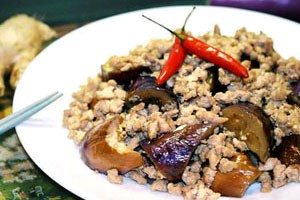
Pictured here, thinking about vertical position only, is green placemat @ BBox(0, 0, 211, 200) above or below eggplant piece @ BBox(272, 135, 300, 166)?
below

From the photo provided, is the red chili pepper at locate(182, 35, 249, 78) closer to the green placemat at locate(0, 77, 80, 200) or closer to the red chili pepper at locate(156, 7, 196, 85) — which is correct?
the red chili pepper at locate(156, 7, 196, 85)

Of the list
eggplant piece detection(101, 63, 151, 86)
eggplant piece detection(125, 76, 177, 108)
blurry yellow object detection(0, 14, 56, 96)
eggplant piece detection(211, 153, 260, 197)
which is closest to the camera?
eggplant piece detection(211, 153, 260, 197)

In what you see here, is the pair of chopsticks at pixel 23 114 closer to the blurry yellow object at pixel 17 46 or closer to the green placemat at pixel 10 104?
the green placemat at pixel 10 104

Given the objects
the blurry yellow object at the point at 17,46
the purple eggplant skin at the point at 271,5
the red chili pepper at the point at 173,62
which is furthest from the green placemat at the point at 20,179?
the purple eggplant skin at the point at 271,5

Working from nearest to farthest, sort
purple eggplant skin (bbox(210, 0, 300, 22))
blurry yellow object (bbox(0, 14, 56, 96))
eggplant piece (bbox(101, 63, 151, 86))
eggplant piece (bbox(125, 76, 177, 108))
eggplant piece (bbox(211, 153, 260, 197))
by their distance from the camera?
eggplant piece (bbox(211, 153, 260, 197))
eggplant piece (bbox(125, 76, 177, 108))
eggplant piece (bbox(101, 63, 151, 86))
blurry yellow object (bbox(0, 14, 56, 96))
purple eggplant skin (bbox(210, 0, 300, 22))

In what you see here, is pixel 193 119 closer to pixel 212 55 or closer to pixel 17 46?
pixel 212 55

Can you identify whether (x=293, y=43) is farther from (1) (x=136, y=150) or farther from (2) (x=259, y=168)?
(1) (x=136, y=150)

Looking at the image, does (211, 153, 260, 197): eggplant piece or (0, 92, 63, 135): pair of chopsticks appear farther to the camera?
(0, 92, 63, 135): pair of chopsticks

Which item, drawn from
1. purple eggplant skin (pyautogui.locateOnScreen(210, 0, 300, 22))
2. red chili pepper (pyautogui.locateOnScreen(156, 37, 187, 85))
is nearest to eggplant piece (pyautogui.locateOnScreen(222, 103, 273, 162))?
red chili pepper (pyautogui.locateOnScreen(156, 37, 187, 85))
